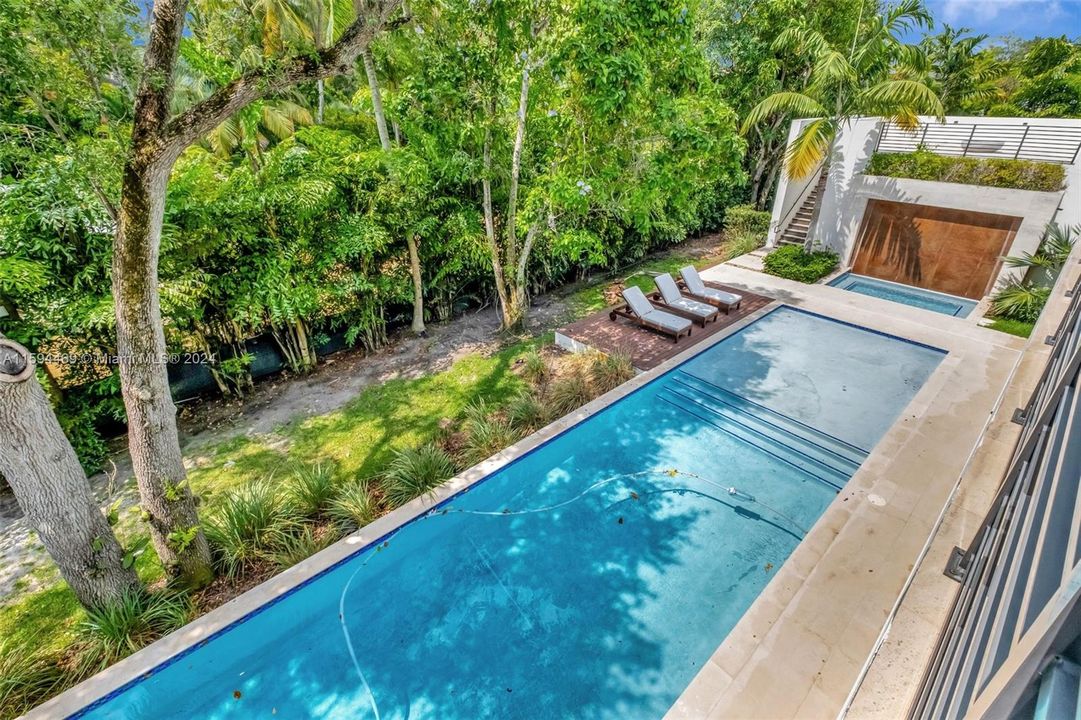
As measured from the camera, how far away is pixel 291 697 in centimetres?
430

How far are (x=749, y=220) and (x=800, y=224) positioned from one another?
6.46 feet

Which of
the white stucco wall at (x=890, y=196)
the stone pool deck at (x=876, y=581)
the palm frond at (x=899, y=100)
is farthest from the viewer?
the white stucco wall at (x=890, y=196)

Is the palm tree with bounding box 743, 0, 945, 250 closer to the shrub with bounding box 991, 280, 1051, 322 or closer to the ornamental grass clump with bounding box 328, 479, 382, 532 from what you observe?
the shrub with bounding box 991, 280, 1051, 322

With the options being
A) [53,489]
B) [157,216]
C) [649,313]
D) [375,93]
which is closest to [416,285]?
[375,93]

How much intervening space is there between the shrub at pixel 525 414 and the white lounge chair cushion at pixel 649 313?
4.03 meters

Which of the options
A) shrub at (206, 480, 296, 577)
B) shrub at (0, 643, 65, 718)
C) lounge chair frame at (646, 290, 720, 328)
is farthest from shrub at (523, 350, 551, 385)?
shrub at (0, 643, 65, 718)

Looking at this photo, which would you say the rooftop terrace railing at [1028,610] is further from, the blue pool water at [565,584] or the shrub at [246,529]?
the shrub at [246,529]

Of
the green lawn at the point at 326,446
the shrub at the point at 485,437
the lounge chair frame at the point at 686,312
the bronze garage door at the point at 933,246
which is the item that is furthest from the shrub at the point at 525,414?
the bronze garage door at the point at 933,246

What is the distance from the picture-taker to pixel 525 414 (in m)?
7.47

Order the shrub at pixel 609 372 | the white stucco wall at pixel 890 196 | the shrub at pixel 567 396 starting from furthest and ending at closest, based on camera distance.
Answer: the white stucco wall at pixel 890 196 < the shrub at pixel 609 372 < the shrub at pixel 567 396

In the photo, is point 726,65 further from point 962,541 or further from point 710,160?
point 962,541

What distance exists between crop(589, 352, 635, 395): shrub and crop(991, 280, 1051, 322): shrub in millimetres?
9167

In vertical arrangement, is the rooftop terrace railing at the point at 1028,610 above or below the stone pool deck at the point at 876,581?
above

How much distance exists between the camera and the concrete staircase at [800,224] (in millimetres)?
16438
